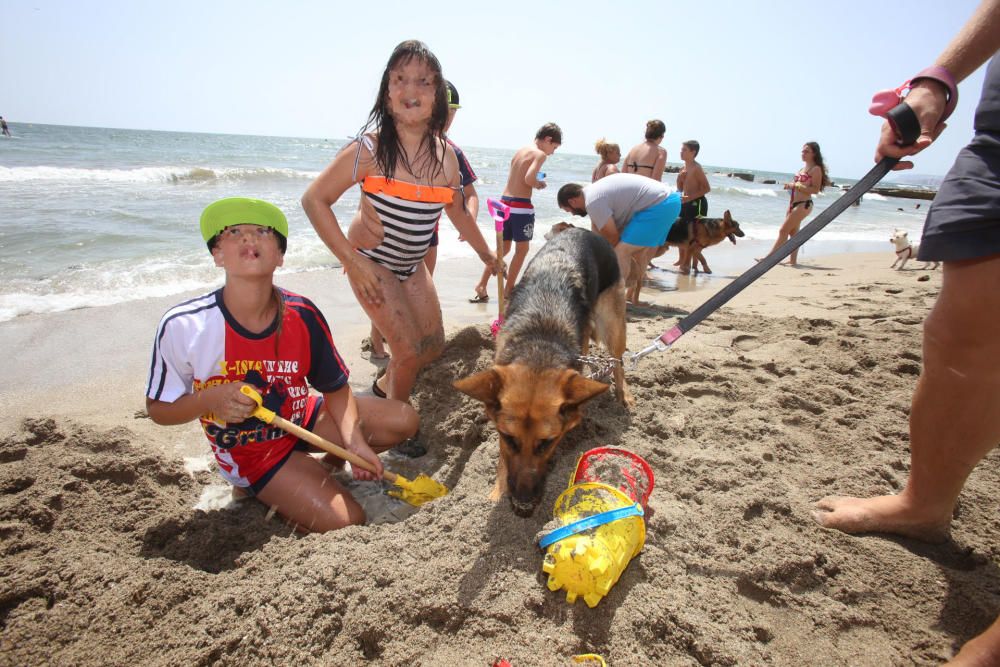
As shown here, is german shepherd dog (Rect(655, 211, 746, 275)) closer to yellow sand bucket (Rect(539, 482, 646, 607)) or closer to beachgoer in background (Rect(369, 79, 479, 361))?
beachgoer in background (Rect(369, 79, 479, 361))

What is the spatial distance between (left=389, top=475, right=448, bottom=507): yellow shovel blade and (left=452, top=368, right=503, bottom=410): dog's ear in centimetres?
66

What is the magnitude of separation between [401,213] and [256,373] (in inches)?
62.2

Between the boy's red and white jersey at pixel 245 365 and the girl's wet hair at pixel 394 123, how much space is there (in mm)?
1255

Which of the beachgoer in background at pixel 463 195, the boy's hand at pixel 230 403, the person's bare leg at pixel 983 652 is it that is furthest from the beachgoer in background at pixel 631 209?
the person's bare leg at pixel 983 652

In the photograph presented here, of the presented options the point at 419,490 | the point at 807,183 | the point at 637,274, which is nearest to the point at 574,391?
the point at 419,490

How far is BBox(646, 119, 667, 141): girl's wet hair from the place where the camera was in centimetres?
983

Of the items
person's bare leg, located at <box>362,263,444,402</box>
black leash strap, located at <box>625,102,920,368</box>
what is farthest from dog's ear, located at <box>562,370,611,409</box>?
person's bare leg, located at <box>362,263,444,402</box>

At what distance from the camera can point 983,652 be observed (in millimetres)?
1643

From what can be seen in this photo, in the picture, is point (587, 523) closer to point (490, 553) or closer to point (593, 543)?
point (593, 543)

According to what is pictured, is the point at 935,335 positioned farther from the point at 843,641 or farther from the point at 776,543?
the point at 843,641

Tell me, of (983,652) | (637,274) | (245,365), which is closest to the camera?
(983,652)

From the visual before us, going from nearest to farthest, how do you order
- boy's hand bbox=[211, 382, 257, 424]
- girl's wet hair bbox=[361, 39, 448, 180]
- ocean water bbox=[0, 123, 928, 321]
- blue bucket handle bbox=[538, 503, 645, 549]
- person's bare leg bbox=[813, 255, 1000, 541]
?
person's bare leg bbox=[813, 255, 1000, 541], blue bucket handle bbox=[538, 503, 645, 549], boy's hand bbox=[211, 382, 257, 424], girl's wet hair bbox=[361, 39, 448, 180], ocean water bbox=[0, 123, 928, 321]

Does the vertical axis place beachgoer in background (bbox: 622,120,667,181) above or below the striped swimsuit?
above

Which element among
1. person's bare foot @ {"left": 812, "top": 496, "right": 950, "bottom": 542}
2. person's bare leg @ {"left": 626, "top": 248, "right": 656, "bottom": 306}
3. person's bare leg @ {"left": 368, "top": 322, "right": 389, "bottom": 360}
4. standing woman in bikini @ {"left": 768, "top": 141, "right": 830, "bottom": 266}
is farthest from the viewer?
standing woman in bikini @ {"left": 768, "top": 141, "right": 830, "bottom": 266}
